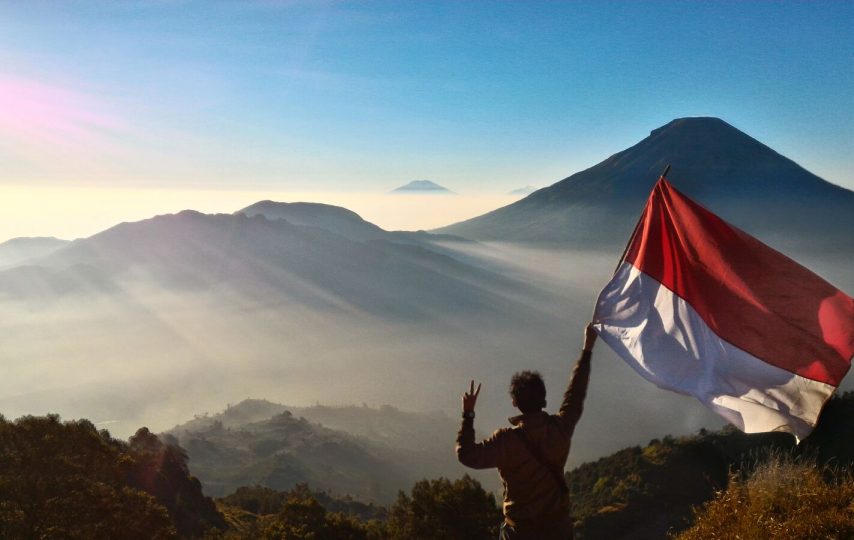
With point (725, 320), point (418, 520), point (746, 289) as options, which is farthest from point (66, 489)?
point (746, 289)

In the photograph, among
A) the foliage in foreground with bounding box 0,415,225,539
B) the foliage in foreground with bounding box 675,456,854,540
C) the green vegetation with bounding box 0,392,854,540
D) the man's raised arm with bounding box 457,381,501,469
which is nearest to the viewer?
the man's raised arm with bounding box 457,381,501,469

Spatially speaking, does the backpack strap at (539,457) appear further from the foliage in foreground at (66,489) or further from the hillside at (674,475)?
the hillside at (674,475)

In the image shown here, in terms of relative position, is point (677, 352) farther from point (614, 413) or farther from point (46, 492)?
point (614, 413)

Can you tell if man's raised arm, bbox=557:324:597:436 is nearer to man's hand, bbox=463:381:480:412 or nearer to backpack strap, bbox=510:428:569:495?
backpack strap, bbox=510:428:569:495

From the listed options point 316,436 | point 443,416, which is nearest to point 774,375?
point 316,436

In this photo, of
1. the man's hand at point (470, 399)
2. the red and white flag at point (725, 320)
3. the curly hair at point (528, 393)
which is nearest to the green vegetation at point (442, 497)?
the red and white flag at point (725, 320)

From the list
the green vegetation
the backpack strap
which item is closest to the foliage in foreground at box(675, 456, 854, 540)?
the green vegetation
